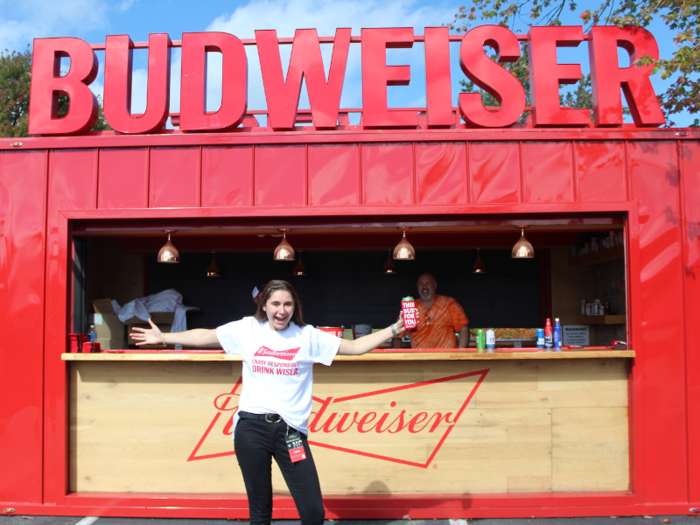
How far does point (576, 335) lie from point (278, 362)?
248 inches

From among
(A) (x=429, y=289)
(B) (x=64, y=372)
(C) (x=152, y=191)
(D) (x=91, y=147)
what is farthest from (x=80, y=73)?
(A) (x=429, y=289)

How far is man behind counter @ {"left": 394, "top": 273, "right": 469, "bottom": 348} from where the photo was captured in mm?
6094

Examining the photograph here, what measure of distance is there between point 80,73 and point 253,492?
4.51 meters

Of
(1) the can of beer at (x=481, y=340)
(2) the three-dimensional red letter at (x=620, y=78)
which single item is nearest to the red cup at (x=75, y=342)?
(1) the can of beer at (x=481, y=340)

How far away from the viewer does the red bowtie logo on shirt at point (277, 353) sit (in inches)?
123

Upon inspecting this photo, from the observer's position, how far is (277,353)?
3127mm

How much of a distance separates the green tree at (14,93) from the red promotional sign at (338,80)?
15209 mm

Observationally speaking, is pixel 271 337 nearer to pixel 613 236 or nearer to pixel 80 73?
pixel 80 73

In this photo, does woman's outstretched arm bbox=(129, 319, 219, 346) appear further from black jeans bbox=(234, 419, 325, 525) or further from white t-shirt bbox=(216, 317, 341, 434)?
black jeans bbox=(234, 419, 325, 525)

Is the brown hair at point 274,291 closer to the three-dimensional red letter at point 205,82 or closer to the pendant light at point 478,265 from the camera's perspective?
the three-dimensional red letter at point 205,82

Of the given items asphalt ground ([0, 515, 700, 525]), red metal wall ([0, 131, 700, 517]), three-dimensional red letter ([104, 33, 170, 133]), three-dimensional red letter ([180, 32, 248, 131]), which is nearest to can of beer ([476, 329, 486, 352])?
red metal wall ([0, 131, 700, 517])

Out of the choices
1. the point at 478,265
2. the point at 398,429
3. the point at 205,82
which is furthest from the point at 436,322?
the point at 205,82

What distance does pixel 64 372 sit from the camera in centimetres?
481

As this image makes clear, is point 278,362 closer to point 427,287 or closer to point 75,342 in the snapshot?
point 75,342
